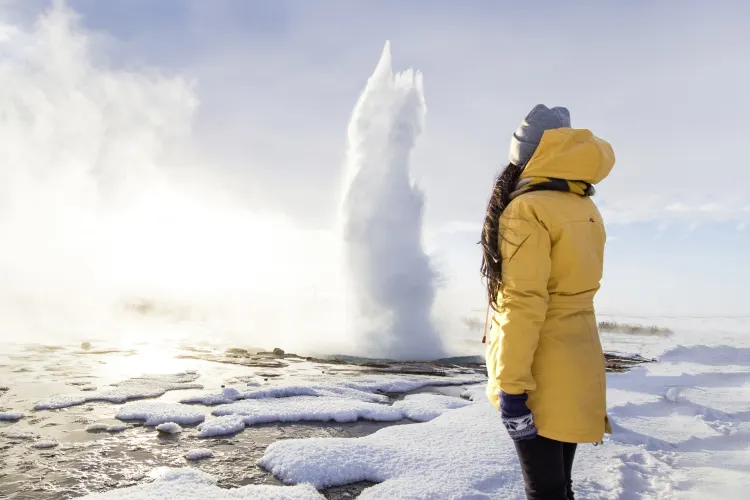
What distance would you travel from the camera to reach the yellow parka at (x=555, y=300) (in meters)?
2.01

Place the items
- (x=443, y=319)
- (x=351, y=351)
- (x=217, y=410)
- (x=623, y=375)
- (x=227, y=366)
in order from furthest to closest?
(x=443, y=319) → (x=351, y=351) → (x=227, y=366) → (x=623, y=375) → (x=217, y=410)

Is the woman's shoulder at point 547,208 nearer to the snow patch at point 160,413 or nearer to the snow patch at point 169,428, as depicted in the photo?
the snow patch at point 169,428

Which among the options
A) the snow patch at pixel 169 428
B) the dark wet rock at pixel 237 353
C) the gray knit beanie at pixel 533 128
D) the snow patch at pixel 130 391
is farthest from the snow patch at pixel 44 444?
the dark wet rock at pixel 237 353

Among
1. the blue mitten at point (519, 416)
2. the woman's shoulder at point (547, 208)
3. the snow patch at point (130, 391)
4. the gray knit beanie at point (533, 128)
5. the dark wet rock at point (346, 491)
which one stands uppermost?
the gray knit beanie at point (533, 128)

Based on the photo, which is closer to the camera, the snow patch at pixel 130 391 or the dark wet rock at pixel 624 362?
the snow patch at pixel 130 391

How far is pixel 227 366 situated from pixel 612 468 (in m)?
11.0

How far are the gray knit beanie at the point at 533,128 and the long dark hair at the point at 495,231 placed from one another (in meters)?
0.07

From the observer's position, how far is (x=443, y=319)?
25.7 meters

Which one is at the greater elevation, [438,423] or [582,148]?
[582,148]

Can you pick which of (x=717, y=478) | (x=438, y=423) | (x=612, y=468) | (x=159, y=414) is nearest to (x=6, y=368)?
(x=159, y=414)

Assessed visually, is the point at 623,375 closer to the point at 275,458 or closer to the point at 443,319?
the point at 275,458

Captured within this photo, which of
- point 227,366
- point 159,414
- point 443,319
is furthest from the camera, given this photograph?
point 443,319

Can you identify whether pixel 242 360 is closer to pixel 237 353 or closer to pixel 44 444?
pixel 237 353

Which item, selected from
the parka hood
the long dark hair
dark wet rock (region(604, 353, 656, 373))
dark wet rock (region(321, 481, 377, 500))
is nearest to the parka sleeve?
the long dark hair
